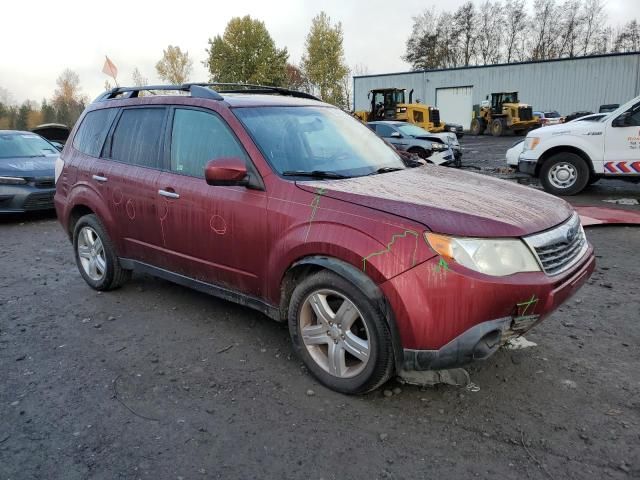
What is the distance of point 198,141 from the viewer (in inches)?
150

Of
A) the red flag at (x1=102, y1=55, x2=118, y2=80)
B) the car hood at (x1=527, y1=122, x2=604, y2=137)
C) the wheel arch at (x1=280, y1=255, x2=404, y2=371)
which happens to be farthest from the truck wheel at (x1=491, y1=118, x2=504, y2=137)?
the wheel arch at (x1=280, y1=255, x2=404, y2=371)

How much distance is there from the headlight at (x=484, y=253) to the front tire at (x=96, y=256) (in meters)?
3.20

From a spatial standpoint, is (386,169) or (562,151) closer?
(386,169)

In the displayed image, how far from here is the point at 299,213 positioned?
306 centimetres

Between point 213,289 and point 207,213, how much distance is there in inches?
22.8

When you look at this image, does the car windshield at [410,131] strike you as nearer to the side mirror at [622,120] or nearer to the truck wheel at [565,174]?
the truck wheel at [565,174]

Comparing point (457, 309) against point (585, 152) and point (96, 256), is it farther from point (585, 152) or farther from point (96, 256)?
point (585, 152)

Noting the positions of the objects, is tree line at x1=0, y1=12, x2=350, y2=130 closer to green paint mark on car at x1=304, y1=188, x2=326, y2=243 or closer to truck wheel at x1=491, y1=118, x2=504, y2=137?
truck wheel at x1=491, y1=118, x2=504, y2=137

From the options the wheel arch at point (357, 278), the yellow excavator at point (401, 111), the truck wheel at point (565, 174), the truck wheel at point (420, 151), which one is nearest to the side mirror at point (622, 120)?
the truck wheel at point (565, 174)

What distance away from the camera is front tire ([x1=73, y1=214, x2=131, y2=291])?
A: 4.68 meters

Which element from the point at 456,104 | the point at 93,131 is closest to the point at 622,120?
the point at 93,131

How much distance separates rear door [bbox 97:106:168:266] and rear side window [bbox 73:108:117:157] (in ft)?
0.45

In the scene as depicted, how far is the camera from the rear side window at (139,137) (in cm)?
411

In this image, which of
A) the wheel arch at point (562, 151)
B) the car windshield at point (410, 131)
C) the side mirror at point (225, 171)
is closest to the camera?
the side mirror at point (225, 171)
